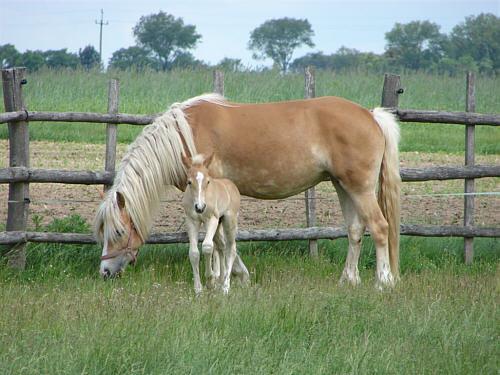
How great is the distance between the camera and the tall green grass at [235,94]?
18.2 metres

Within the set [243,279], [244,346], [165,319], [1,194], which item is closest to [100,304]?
[165,319]

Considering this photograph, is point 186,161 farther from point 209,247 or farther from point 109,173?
point 109,173

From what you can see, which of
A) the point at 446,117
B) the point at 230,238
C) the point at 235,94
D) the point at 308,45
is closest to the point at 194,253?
the point at 230,238

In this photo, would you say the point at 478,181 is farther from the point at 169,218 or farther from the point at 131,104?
the point at 131,104

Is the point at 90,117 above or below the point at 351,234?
above

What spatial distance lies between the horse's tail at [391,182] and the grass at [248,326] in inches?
21.2

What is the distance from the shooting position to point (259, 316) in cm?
632

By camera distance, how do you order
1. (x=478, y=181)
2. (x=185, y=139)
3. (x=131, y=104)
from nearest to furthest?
(x=185, y=139), (x=478, y=181), (x=131, y=104)

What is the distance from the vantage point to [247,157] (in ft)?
28.3

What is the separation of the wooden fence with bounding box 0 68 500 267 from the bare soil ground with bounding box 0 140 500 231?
0.41m

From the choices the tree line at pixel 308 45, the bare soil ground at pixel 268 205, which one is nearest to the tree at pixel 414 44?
the tree line at pixel 308 45

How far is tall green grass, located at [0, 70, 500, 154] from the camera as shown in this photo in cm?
1823

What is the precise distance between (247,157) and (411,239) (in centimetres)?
277

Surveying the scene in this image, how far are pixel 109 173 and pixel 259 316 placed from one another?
3306mm
